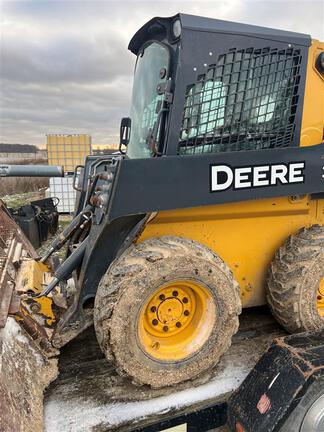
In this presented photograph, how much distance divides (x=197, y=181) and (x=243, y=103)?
2.24ft

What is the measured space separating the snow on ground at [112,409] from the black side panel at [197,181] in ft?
3.86

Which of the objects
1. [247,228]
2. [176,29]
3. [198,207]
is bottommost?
[247,228]

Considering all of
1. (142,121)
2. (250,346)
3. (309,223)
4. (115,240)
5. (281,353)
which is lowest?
(250,346)

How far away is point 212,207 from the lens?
109 inches

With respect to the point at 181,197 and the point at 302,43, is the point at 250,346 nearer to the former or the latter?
the point at 181,197

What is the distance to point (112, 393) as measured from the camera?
2.41 meters

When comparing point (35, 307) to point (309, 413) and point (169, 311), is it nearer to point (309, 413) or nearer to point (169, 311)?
point (169, 311)

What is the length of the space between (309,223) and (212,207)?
0.94 meters

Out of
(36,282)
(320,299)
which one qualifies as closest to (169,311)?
(36,282)

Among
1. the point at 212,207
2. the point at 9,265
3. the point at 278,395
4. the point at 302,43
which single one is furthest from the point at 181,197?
the point at 9,265

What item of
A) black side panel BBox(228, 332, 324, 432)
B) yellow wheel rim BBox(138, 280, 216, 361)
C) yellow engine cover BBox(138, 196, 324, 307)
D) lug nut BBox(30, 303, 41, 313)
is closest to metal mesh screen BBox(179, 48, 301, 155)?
yellow engine cover BBox(138, 196, 324, 307)

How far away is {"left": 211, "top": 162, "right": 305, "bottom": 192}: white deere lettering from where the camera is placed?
8.04ft

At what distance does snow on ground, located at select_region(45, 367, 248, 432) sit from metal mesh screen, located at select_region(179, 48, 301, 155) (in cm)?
160

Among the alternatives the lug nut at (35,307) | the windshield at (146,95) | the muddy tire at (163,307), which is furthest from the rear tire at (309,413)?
the windshield at (146,95)
